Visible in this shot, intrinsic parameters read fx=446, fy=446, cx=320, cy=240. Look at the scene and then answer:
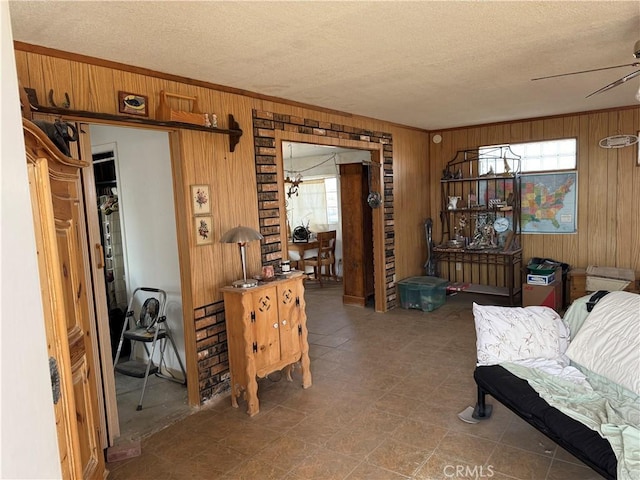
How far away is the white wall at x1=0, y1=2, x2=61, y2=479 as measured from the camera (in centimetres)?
79

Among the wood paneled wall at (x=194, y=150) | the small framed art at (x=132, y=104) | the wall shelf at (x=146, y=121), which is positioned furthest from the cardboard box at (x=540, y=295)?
the small framed art at (x=132, y=104)

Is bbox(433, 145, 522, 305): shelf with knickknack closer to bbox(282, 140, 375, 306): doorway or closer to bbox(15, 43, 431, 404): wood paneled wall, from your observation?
bbox(282, 140, 375, 306): doorway

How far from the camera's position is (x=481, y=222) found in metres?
6.26

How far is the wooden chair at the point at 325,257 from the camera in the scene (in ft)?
25.4

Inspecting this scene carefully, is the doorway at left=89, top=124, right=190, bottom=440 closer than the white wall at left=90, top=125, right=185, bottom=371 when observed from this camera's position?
Yes

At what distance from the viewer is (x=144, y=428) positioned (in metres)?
3.05

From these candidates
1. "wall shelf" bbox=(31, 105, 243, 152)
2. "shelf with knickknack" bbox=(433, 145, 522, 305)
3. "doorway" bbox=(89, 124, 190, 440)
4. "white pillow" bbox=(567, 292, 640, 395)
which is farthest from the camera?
"shelf with knickknack" bbox=(433, 145, 522, 305)

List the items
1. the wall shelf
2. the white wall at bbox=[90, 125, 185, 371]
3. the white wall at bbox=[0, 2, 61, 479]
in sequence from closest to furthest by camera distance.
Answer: the white wall at bbox=[0, 2, 61, 479] < the wall shelf < the white wall at bbox=[90, 125, 185, 371]

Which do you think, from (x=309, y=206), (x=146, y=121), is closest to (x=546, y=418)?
(x=146, y=121)

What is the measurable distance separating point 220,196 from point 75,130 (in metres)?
1.12

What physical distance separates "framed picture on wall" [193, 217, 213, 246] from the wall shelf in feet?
2.02

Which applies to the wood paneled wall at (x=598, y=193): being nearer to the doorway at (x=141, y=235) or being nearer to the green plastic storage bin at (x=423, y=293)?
the green plastic storage bin at (x=423, y=293)

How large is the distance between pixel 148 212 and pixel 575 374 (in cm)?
333

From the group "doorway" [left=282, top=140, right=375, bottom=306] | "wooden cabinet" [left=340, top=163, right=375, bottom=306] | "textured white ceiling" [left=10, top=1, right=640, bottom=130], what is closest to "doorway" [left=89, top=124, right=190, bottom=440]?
"textured white ceiling" [left=10, top=1, right=640, bottom=130]
